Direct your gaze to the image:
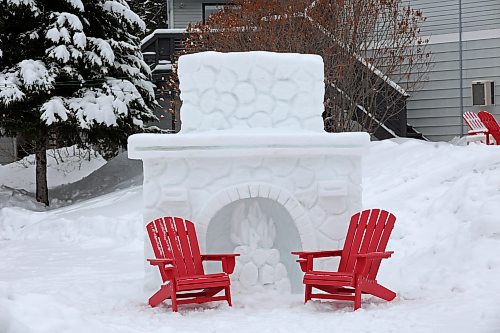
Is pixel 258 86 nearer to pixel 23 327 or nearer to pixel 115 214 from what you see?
pixel 23 327

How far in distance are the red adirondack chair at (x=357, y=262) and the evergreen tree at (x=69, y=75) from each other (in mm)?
9066

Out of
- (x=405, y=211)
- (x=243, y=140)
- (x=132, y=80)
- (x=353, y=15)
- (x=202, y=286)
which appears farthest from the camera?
(x=132, y=80)

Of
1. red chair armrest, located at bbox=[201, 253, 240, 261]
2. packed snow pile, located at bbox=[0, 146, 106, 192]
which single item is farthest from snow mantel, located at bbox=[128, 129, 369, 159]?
packed snow pile, located at bbox=[0, 146, 106, 192]

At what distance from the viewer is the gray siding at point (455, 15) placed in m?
17.9

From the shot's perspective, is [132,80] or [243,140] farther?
[132,80]

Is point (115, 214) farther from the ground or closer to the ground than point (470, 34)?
closer to the ground

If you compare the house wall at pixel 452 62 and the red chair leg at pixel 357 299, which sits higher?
the house wall at pixel 452 62

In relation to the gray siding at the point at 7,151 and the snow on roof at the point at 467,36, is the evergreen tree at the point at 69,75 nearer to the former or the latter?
the gray siding at the point at 7,151

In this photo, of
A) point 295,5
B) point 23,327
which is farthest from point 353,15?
point 23,327

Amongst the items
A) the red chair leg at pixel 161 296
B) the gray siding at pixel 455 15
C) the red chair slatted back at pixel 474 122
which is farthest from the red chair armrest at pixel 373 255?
the gray siding at pixel 455 15

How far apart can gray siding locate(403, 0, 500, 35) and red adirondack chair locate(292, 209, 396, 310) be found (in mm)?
11587

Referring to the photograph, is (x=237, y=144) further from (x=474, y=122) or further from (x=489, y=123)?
(x=474, y=122)

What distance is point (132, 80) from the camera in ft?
55.7

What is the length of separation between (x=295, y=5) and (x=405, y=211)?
6.04 meters
